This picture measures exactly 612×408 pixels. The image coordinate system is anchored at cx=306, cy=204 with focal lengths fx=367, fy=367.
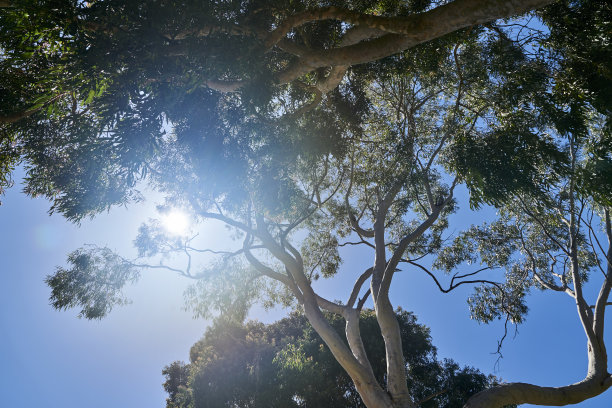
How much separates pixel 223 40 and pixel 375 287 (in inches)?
240

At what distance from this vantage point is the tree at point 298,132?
5082mm

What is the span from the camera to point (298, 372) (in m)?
12.9

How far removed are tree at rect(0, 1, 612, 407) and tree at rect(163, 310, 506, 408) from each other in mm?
3519

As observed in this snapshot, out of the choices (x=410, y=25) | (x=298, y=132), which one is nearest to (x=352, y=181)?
(x=298, y=132)

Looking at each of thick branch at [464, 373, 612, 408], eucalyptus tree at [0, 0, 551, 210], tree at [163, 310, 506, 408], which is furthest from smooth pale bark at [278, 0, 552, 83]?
tree at [163, 310, 506, 408]

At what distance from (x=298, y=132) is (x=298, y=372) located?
856 centimetres

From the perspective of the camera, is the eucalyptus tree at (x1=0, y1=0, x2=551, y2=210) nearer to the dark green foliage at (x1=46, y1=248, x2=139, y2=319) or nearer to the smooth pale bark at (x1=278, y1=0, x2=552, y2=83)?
the smooth pale bark at (x1=278, y1=0, x2=552, y2=83)

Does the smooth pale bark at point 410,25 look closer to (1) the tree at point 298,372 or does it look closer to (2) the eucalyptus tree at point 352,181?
(2) the eucalyptus tree at point 352,181

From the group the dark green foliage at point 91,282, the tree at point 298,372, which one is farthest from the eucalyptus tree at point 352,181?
the tree at point 298,372

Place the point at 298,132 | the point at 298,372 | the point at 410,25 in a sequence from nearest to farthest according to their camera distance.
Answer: the point at 410,25 < the point at 298,132 < the point at 298,372

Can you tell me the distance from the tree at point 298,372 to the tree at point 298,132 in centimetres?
352

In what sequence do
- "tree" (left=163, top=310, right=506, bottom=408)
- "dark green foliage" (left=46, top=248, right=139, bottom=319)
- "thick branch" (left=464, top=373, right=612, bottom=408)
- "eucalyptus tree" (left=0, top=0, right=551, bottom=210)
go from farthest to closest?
"tree" (left=163, top=310, right=506, bottom=408) → "dark green foliage" (left=46, top=248, right=139, bottom=319) → "thick branch" (left=464, top=373, right=612, bottom=408) → "eucalyptus tree" (left=0, top=0, right=551, bottom=210)

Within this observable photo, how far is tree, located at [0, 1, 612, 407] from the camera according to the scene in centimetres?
508

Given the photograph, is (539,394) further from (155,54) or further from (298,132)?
(155,54)
